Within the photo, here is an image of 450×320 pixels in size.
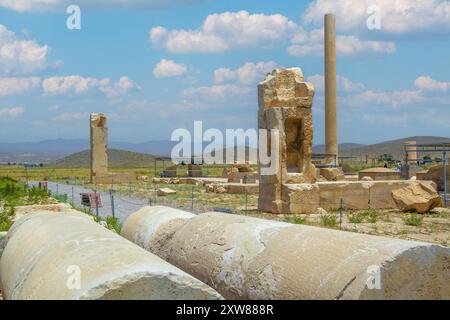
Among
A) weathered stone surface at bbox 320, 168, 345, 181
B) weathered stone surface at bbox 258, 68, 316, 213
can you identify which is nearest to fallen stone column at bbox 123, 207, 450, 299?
weathered stone surface at bbox 258, 68, 316, 213

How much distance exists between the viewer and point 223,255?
215 inches

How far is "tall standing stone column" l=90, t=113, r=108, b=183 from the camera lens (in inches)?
1337

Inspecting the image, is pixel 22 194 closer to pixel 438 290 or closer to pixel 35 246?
pixel 35 246

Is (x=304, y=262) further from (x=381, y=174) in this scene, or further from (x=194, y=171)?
(x=194, y=171)

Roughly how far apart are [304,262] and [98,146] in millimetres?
30853

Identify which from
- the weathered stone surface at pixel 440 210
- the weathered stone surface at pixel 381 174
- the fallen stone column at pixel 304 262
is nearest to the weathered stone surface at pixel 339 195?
the weathered stone surface at pixel 440 210

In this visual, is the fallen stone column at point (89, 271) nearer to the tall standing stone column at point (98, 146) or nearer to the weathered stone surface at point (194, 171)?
the tall standing stone column at point (98, 146)

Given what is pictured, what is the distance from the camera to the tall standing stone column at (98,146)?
33969 mm

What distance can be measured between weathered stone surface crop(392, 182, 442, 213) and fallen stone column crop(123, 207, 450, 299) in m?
10.8

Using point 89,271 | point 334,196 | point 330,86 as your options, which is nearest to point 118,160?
point 330,86

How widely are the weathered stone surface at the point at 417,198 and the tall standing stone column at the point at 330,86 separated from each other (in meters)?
14.8
